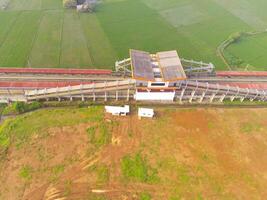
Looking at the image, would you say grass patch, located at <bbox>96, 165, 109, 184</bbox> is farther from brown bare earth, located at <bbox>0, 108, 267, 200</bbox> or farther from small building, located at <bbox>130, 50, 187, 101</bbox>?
small building, located at <bbox>130, 50, 187, 101</bbox>

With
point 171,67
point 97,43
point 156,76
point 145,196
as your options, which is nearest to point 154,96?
point 156,76

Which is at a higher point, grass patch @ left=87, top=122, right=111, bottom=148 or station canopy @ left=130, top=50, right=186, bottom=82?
station canopy @ left=130, top=50, right=186, bottom=82

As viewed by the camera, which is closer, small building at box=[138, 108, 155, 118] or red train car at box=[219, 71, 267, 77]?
small building at box=[138, 108, 155, 118]

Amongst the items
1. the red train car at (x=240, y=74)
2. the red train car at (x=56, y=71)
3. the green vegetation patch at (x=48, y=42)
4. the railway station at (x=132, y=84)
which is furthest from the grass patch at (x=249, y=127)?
the green vegetation patch at (x=48, y=42)

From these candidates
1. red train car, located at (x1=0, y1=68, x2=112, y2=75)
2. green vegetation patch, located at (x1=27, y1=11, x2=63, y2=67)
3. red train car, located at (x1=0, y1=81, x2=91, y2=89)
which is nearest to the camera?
red train car, located at (x1=0, y1=81, x2=91, y2=89)

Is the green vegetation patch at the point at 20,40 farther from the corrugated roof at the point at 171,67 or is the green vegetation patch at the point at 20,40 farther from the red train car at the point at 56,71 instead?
the corrugated roof at the point at 171,67

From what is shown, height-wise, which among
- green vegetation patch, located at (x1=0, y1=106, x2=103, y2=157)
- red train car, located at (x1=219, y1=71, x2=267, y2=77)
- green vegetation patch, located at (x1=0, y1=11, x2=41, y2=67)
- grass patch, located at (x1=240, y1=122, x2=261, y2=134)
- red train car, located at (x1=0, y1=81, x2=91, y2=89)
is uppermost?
green vegetation patch, located at (x1=0, y1=11, x2=41, y2=67)

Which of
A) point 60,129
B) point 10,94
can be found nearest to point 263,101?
point 60,129

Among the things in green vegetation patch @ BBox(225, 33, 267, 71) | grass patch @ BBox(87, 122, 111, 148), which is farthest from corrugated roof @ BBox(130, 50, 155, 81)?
green vegetation patch @ BBox(225, 33, 267, 71)
